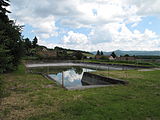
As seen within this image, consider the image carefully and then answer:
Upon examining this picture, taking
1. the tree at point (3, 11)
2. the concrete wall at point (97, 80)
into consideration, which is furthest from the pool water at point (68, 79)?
the tree at point (3, 11)

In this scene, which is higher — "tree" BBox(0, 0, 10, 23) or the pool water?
"tree" BBox(0, 0, 10, 23)

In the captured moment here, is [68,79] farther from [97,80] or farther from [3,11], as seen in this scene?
[3,11]

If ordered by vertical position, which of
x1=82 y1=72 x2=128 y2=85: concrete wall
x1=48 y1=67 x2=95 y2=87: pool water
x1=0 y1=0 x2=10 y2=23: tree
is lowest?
x1=48 y1=67 x2=95 y2=87: pool water

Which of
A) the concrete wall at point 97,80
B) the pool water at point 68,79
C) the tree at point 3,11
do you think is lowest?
the pool water at point 68,79

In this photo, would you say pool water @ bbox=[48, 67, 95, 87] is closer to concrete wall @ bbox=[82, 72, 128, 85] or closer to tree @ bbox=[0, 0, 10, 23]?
concrete wall @ bbox=[82, 72, 128, 85]

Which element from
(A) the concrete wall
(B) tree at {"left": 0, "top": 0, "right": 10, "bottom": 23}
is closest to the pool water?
(A) the concrete wall

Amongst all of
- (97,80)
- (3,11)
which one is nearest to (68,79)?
(97,80)

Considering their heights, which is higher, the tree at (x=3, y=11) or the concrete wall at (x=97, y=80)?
the tree at (x=3, y=11)

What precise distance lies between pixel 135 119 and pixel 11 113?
326 centimetres

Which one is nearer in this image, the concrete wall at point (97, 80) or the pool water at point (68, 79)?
the concrete wall at point (97, 80)

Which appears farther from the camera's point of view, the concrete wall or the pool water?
the pool water

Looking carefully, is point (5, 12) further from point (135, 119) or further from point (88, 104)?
point (135, 119)

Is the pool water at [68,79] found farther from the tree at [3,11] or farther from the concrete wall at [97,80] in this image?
the tree at [3,11]

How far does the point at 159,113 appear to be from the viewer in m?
3.90
